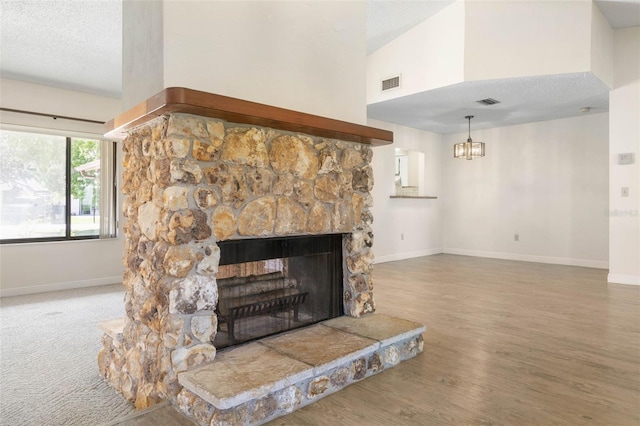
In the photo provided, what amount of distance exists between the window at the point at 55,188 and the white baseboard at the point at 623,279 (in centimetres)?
676

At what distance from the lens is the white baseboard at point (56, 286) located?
4.65 meters

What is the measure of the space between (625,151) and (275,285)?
512 cm

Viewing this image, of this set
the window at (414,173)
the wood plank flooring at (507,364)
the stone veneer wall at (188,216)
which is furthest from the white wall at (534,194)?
the stone veneer wall at (188,216)

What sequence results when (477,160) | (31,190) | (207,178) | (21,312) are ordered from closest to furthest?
(207,178) → (21,312) → (31,190) → (477,160)

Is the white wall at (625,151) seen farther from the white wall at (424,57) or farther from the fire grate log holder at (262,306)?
the fire grate log holder at (262,306)

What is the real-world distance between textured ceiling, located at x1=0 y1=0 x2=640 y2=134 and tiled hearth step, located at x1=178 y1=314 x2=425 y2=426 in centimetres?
306

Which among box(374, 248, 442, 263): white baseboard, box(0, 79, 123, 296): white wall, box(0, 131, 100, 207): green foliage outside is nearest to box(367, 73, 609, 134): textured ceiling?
box(374, 248, 442, 263): white baseboard

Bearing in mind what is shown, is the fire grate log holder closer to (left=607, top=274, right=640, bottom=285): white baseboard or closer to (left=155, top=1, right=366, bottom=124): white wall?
(left=155, top=1, right=366, bottom=124): white wall

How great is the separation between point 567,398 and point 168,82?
2595mm

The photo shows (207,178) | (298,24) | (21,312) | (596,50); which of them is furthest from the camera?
(596,50)

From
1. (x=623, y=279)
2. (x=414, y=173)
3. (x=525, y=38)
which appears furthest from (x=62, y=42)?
(x=623, y=279)

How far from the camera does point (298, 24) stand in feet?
8.18

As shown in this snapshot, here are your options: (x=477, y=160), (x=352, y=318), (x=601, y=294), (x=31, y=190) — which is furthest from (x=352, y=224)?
(x=477, y=160)

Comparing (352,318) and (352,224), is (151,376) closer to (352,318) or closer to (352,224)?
(352,318)
